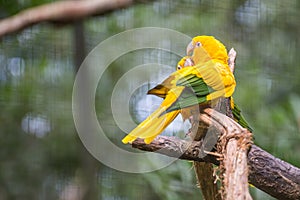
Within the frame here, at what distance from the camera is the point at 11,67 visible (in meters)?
1.68

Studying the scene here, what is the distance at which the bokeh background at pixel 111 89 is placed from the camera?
1585 millimetres

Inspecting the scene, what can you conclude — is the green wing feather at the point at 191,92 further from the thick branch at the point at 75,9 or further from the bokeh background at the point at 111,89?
the bokeh background at the point at 111,89

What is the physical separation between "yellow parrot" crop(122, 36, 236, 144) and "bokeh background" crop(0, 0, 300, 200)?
1.81 feet

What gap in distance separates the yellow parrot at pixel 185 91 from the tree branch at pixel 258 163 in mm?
20

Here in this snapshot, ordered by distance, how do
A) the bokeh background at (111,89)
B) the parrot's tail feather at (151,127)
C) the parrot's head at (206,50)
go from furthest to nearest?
the bokeh background at (111,89) → the parrot's head at (206,50) → the parrot's tail feather at (151,127)

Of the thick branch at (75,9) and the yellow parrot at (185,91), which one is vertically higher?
the thick branch at (75,9)

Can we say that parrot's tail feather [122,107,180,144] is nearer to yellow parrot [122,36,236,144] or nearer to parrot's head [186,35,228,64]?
yellow parrot [122,36,236,144]

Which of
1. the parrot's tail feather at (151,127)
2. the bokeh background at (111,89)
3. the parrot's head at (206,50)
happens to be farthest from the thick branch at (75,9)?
the bokeh background at (111,89)

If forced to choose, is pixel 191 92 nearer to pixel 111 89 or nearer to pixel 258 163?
pixel 258 163

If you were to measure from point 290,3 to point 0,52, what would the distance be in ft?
3.04

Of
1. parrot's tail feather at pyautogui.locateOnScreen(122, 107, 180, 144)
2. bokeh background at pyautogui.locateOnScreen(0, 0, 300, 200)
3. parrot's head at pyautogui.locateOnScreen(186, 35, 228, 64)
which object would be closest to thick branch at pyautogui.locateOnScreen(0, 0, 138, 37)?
parrot's head at pyautogui.locateOnScreen(186, 35, 228, 64)

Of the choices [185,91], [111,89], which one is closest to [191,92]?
[185,91]

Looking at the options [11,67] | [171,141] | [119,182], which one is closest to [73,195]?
[119,182]

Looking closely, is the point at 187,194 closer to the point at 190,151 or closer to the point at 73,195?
the point at 73,195
